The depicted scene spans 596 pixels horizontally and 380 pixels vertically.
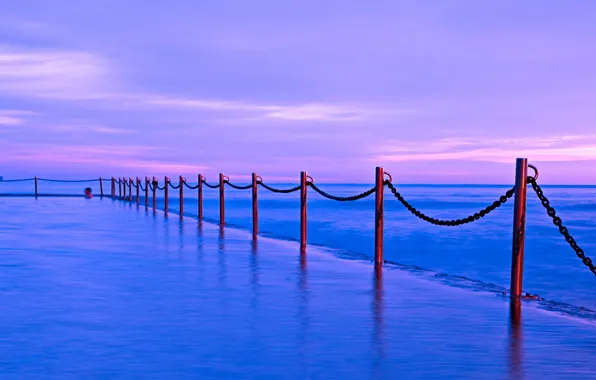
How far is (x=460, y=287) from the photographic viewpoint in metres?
6.40

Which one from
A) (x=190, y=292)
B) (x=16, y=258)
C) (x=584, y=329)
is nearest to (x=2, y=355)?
(x=190, y=292)

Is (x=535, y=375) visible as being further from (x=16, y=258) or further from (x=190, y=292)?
(x=16, y=258)

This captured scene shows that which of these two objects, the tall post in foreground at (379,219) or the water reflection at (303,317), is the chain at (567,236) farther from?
the tall post in foreground at (379,219)

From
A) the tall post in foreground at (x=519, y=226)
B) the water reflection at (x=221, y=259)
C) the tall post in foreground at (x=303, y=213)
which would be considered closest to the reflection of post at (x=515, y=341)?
the tall post in foreground at (x=519, y=226)

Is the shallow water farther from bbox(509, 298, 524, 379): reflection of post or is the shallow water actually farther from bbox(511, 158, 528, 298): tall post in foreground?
bbox(511, 158, 528, 298): tall post in foreground

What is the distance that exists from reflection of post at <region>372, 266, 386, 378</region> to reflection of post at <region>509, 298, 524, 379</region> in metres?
0.70

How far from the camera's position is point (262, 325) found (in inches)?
175

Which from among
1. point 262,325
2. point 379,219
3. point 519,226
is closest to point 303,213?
point 379,219

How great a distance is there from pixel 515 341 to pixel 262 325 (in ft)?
5.46

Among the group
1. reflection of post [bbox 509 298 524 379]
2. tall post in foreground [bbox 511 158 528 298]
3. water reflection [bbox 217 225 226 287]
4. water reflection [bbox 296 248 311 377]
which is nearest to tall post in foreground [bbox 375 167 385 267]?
water reflection [bbox 296 248 311 377]

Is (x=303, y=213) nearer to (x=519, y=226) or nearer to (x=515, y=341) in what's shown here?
(x=519, y=226)

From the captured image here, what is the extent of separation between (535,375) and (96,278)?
4.54 meters

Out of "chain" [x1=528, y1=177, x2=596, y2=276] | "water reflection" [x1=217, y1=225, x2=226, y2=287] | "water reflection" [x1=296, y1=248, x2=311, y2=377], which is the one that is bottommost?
"water reflection" [x1=217, y1=225, x2=226, y2=287]

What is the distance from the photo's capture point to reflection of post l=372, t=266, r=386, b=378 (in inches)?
141
